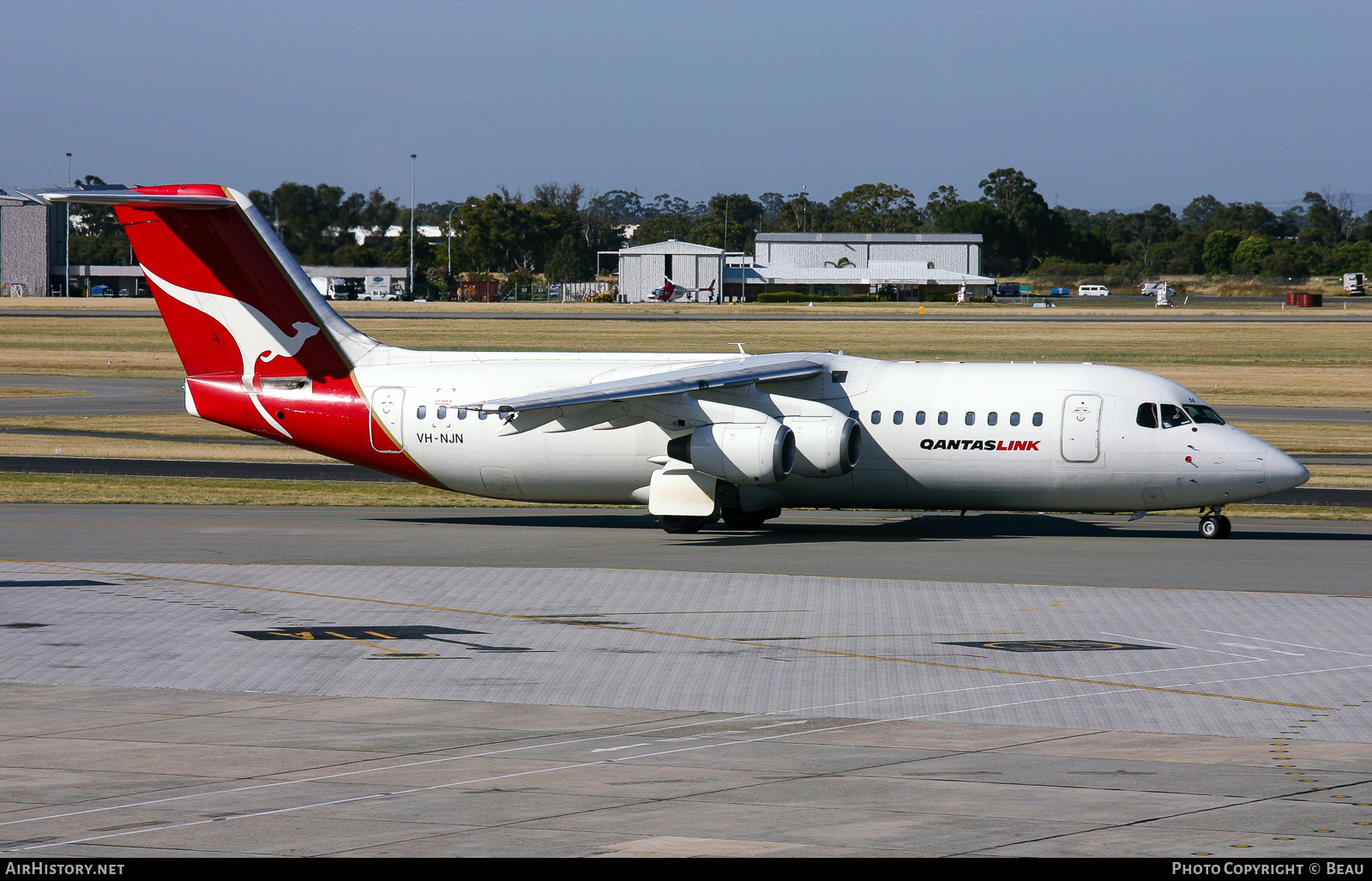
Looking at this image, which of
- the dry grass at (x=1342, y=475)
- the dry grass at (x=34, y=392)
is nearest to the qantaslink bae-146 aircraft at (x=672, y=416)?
the dry grass at (x=1342, y=475)

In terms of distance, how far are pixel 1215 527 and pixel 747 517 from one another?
8967mm

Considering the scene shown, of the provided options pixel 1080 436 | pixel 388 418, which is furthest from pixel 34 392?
pixel 1080 436

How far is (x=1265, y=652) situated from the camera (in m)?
16.2

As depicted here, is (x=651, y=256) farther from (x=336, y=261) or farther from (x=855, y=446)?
(x=855, y=446)

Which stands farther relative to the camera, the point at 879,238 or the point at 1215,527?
the point at 879,238

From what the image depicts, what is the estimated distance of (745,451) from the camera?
2600 centimetres

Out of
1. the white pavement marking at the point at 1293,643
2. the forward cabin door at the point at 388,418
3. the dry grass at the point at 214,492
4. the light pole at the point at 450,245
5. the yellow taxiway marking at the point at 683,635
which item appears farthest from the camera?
the light pole at the point at 450,245

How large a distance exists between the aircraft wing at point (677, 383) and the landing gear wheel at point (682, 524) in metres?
2.54

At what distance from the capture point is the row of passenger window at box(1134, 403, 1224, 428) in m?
26.2

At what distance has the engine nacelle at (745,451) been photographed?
84.9 feet

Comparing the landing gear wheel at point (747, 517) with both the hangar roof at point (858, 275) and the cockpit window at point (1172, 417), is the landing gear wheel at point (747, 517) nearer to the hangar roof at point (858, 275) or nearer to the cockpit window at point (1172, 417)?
the cockpit window at point (1172, 417)

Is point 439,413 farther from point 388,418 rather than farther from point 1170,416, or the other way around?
point 1170,416

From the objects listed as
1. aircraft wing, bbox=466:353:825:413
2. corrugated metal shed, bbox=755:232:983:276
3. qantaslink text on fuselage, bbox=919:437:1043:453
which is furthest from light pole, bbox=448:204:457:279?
qantaslink text on fuselage, bbox=919:437:1043:453

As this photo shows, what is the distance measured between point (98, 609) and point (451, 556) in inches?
253
